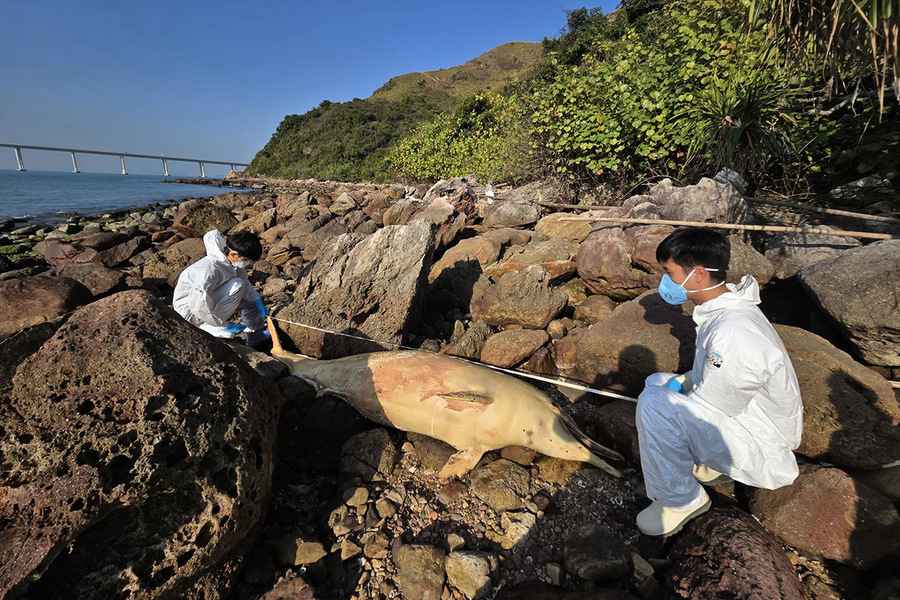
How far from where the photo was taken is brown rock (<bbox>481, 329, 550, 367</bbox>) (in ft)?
15.0

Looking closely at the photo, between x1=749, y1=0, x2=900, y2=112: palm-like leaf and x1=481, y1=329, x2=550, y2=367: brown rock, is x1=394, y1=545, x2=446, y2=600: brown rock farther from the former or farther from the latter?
x1=749, y1=0, x2=900, y2=112: palm-like leaf

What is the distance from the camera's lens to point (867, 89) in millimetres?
6129

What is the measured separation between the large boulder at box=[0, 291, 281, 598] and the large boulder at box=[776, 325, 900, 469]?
3893 mm

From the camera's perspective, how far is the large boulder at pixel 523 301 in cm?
506

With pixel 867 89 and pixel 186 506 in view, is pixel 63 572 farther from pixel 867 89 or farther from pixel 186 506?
pixel 867 89

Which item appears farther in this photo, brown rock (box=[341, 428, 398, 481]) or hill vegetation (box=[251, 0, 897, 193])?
hill vegetation (box=[251, 0, 897, 193])

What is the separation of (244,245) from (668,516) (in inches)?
216

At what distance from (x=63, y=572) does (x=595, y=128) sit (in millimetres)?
9470

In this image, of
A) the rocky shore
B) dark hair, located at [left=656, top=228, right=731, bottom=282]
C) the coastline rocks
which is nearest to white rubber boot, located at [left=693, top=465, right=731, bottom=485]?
the rocky shore

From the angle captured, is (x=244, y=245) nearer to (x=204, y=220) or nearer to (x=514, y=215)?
(x=514, y=215)

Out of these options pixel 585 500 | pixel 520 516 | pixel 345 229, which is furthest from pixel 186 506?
pixel 345 229

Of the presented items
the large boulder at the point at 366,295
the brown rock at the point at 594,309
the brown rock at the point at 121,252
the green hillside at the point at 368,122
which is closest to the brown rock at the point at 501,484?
the large boulder at the point at 366,295

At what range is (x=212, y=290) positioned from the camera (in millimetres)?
5215

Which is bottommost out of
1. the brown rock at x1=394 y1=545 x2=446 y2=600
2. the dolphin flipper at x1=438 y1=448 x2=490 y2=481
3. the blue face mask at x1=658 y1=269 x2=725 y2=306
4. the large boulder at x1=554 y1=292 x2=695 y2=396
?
the brown rock at x1=394 y1=545 x2=446 y2=600
